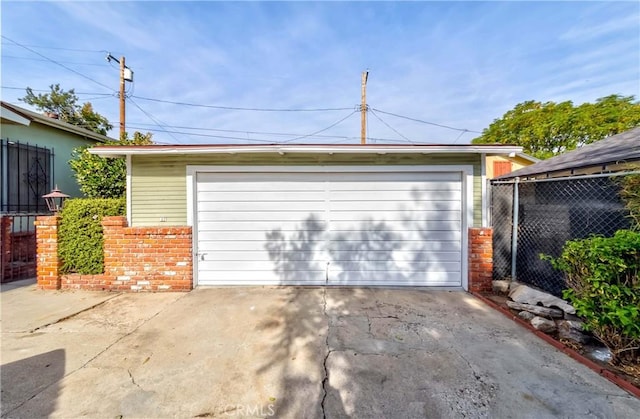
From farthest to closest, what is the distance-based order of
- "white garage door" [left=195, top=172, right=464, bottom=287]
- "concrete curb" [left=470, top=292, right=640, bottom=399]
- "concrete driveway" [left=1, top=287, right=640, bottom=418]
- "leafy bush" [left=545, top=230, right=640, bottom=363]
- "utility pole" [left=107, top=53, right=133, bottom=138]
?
"utility pole" [left=107, top=53, right=133, bottom=138] → "white garage door" [left=195, top=172, right=464, bottom=287] → "leafy bush" [left=545, top=230, right=640, bottom=363] → "concrete curb" [left=470, top=292, right=640, bottom=399] → "concrete driveway" [left=1, top=287, right=640, bottom=418]

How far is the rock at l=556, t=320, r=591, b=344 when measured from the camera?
2.63 m

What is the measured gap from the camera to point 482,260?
4.22 m

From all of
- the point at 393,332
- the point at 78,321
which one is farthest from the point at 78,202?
the point at 393,332

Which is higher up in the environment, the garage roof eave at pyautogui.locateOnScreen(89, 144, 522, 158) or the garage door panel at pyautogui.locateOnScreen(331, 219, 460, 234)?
the garage roof eave at pyautogui.locateOnScreen(89, 144, 522, 158)

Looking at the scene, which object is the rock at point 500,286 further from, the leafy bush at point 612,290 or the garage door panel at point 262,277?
the garage door panel at point 262,277

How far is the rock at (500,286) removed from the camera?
411 cm

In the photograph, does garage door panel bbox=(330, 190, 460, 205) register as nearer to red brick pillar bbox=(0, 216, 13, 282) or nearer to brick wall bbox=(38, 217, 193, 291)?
brick wall bbox=(38, 217, 193, 291)

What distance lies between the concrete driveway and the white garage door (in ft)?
3.12

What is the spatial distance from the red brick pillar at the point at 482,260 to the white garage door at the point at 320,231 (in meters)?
0.28

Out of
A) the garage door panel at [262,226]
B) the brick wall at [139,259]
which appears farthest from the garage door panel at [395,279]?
the brick wall at [139,259]

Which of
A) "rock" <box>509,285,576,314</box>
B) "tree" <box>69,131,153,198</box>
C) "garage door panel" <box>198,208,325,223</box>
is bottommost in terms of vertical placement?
"rock" <box>509,285,576,314</box>

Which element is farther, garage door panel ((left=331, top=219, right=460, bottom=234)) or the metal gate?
the metal gate

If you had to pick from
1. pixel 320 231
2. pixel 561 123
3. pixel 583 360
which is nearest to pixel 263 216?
pixel 320 231

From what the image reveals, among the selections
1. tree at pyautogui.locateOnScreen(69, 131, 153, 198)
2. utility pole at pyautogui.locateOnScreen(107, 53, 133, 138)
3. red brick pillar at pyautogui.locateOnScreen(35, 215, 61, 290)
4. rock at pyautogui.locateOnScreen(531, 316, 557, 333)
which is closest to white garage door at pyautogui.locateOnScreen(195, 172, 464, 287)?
rock at pyautogui.locateOnScreen(531, 316, 557, 333)
